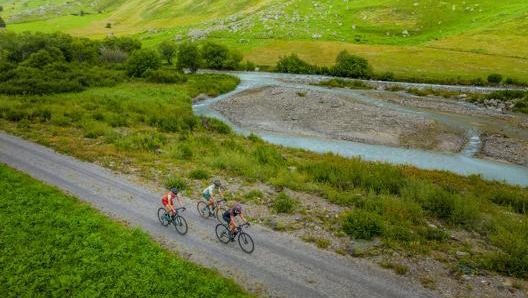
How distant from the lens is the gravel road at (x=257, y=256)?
20.2 meters

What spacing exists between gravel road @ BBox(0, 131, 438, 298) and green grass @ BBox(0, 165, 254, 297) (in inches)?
42.2

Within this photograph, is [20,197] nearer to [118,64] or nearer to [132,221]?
[132,221]

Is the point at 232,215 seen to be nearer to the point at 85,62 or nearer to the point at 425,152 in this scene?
the point at 425,152

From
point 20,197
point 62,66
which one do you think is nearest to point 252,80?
point 62,66

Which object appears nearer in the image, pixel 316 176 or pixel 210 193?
pixel 210 193

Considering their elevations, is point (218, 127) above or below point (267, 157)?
below

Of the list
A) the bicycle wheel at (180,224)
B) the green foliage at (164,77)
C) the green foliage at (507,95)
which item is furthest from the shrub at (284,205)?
the green foliage at (164,77)

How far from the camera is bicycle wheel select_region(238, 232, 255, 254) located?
76.3 feet

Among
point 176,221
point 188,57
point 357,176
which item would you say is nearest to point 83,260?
point 176,221

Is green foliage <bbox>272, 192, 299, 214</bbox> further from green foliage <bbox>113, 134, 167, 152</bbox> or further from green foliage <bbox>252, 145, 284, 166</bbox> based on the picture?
green foliage <bbox>113, 134, 167, 152</bbox>

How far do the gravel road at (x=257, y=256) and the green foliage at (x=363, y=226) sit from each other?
2.88 m

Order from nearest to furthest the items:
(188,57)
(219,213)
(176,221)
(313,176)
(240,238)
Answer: (240,238), (176,221), (219,213), (313,176), (188,57)

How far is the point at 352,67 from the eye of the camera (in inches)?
3922

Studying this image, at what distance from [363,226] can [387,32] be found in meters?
123
